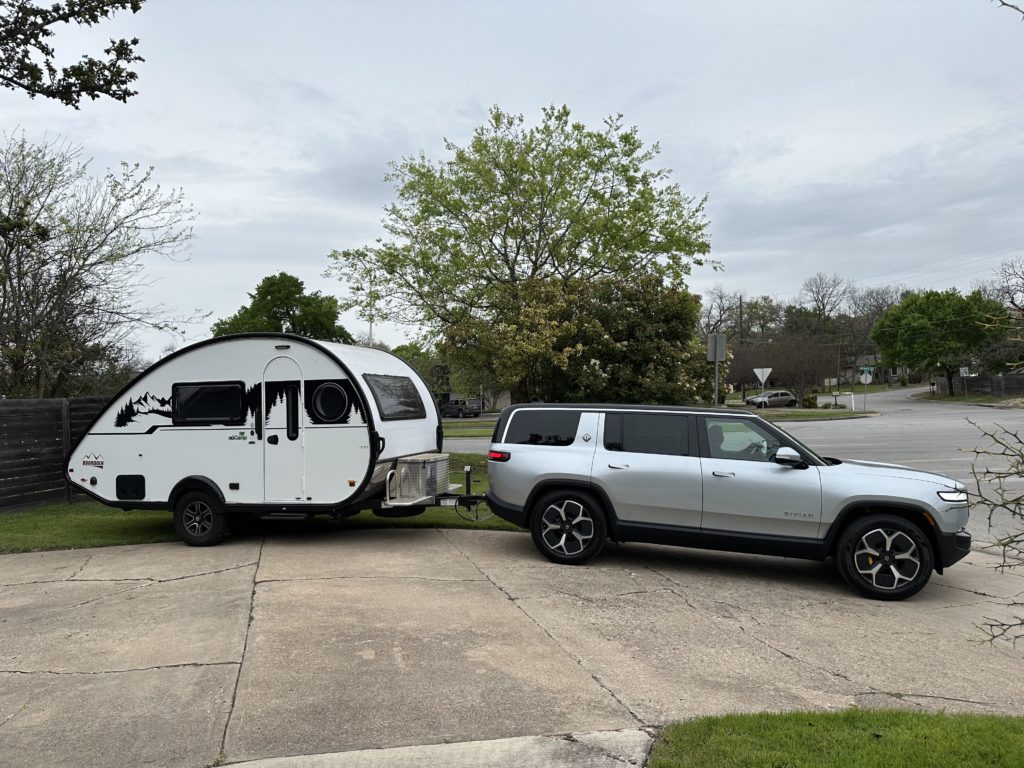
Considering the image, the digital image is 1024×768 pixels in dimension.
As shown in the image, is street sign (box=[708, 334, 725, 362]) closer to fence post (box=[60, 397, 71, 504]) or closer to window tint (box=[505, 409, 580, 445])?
window tint (box=[505, 409, 580, 445])

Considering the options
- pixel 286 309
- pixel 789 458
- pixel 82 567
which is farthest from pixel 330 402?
pixel 286 309

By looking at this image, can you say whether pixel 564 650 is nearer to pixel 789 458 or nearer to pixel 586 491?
pixel 586 491

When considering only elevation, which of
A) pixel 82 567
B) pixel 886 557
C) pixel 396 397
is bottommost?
pixel 82 567

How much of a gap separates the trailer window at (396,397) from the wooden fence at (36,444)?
5.60 metres

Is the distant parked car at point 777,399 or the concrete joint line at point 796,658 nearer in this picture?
the concrete joint line at point 796,658

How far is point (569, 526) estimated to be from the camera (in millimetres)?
8039

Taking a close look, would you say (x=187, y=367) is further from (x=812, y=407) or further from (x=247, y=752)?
(x=812, y=407)

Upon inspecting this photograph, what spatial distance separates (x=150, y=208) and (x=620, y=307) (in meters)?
10.3

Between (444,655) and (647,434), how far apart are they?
360 centimetres

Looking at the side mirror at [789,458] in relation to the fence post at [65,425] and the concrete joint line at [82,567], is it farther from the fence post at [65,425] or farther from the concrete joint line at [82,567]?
the fence post at [65,425]

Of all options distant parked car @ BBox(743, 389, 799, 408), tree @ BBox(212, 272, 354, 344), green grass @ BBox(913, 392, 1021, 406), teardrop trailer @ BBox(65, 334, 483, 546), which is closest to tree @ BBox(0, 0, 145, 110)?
teardrop trailer @ BBox(65, 334, 483, 546)

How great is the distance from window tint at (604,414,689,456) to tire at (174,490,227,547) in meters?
4.73

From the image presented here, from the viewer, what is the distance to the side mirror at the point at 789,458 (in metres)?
7.29

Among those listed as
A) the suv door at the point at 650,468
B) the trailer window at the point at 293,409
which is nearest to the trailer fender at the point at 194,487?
the trailer window at the point at 293,409
